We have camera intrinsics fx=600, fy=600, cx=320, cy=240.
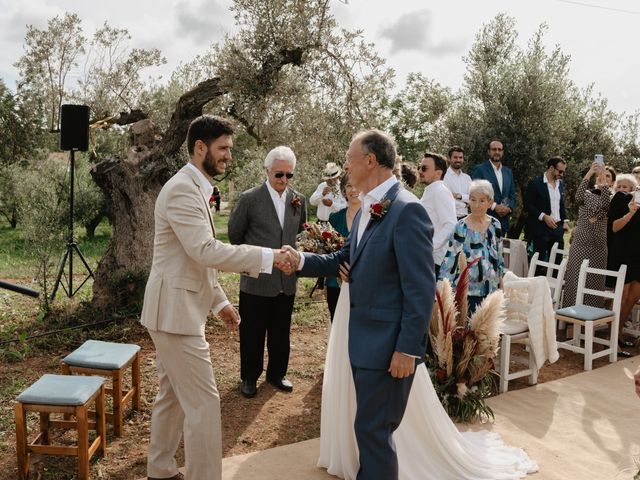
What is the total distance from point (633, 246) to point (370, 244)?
5.67m

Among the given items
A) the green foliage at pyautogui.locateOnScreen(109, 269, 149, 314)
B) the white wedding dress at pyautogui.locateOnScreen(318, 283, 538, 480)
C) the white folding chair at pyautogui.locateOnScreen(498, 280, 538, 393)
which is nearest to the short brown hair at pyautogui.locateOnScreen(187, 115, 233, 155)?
the white wedding dress at pyautogui.locateOnScreen(318, 283, 538, 480)

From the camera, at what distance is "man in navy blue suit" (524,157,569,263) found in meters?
8.86

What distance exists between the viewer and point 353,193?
521 cm

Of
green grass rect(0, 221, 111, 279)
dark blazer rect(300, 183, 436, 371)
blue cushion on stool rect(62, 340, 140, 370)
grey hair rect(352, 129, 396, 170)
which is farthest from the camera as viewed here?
green grass rect(0, 221, 111, 279)

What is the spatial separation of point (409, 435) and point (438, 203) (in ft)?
9.66

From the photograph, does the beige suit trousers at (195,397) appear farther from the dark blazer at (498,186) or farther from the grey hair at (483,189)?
the dark blazer at (498,186)

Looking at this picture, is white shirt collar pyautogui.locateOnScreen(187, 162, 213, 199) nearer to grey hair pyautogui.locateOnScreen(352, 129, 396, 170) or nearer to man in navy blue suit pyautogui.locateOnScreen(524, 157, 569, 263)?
grey hair pyautogui.locateOnScreen(352, 129, 396, 170)

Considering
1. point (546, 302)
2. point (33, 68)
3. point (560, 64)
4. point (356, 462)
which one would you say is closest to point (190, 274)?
point (356, 462)

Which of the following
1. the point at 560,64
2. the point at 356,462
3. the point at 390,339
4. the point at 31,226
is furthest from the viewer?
the point at 560,64

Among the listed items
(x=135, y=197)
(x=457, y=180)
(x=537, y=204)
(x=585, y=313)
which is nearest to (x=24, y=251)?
(x=135, y=197)

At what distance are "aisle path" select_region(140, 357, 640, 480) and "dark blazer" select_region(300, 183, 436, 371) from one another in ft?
4.52

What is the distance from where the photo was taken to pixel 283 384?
5461 mm

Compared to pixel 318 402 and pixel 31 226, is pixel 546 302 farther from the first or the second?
pixel 31 226

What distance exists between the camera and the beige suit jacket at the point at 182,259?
3246 mm
